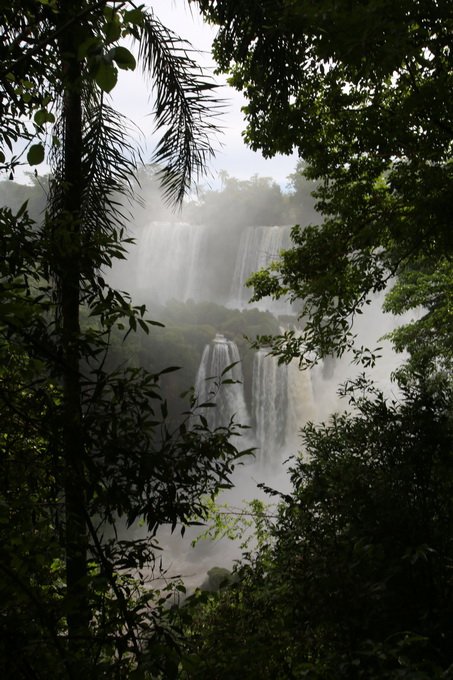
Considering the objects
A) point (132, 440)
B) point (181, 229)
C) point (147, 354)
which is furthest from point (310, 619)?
point (181, 229)

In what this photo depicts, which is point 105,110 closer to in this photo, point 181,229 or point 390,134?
point 390,134

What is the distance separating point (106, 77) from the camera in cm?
84

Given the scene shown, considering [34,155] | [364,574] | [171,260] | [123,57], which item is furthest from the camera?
[171,260]

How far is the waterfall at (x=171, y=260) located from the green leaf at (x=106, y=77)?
2673 centimetres

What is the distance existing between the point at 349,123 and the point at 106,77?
4403 mm

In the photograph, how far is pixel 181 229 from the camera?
2836cm

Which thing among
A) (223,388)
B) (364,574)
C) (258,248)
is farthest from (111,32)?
(258,248)

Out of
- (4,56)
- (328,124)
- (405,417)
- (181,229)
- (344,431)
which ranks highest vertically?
(181,229)

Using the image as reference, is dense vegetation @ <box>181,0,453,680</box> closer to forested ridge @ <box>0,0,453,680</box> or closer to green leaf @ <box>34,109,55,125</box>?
forested ridge @ <box>0,0,453,680</box>

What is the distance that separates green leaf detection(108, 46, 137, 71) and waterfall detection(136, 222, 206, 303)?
26.8 metres

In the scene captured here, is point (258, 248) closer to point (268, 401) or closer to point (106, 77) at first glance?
point (268, 401)

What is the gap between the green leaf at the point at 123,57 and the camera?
80 cm

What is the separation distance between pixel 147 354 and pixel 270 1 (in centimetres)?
1715

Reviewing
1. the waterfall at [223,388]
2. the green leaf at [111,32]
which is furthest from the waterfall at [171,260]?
the green leaf at [111,32]
